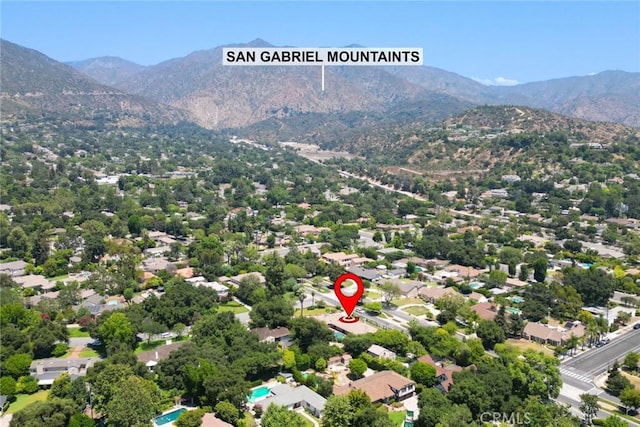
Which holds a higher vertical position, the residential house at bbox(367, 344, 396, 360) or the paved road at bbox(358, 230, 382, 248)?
Answer: the residential house at bbox(367, 344, 396, 360)

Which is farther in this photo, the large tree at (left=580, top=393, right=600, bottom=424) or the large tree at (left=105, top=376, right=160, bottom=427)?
the large tree at (left=580, top=393, right=600, bottom=424)

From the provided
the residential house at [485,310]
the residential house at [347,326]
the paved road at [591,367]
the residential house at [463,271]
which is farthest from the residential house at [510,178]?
the residential house at [347,326]

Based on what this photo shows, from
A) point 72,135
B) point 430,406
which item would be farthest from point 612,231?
point 72,135

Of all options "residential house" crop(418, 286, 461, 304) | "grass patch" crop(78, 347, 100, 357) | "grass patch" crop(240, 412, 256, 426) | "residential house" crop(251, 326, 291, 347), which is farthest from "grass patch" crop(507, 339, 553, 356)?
Answer: "grass patch" crop(78, 347, 100, 357)

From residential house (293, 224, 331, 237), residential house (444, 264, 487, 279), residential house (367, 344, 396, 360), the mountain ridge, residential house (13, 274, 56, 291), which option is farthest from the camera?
the mountain ridge

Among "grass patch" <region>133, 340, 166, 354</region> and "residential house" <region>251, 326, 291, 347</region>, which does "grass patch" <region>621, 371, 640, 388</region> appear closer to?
"residential house" <region>251, 326, 291, 347</region>

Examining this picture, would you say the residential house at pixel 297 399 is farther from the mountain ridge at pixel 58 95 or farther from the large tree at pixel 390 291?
the mountain ridge at pixel 58 95

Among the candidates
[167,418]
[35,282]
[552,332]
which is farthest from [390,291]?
[35,282]
